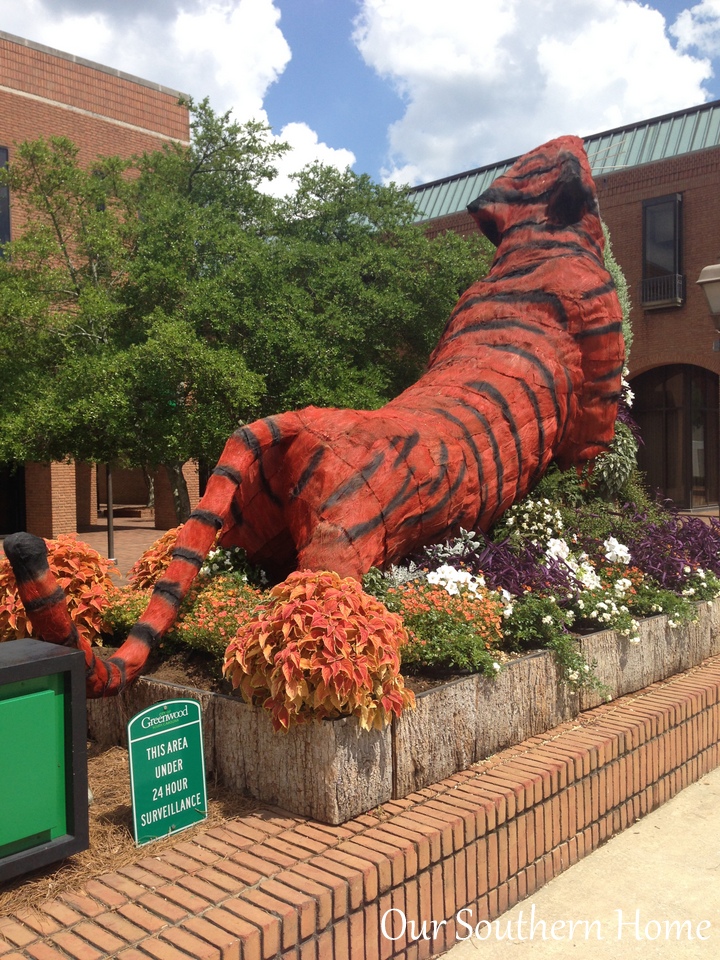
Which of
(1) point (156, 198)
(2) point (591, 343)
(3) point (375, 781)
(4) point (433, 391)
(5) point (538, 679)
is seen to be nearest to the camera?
(3) point (375, 781)

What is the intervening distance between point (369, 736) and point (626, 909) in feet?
3.98

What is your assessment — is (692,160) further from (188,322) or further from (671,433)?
(188,322)

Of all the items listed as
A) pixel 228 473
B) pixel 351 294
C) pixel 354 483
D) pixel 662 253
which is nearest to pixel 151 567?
pixel 228 473

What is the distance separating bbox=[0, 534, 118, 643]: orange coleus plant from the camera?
4.82 meters

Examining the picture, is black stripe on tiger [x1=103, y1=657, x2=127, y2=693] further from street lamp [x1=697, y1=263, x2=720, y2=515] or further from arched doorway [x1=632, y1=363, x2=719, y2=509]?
arched doorway [x1=632, y1=363, x2=719, y2=509]

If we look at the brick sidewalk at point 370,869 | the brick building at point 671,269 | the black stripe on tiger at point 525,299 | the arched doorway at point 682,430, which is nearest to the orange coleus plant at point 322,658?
the brick sidewalk at point 370,869

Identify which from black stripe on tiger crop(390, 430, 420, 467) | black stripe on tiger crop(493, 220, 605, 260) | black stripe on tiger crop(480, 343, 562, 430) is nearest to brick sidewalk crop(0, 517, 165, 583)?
black stripe on tiger crop(493, 220, 605, 260)

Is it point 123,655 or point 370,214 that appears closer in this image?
point 123,655

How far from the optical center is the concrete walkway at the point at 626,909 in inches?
127

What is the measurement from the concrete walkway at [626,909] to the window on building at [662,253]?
1899cm

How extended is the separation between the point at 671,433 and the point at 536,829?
821 inches

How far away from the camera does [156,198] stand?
12.4 metres

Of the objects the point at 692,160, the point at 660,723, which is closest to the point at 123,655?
the point at 660,723

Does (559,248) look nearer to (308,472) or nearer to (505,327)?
(505,327)
